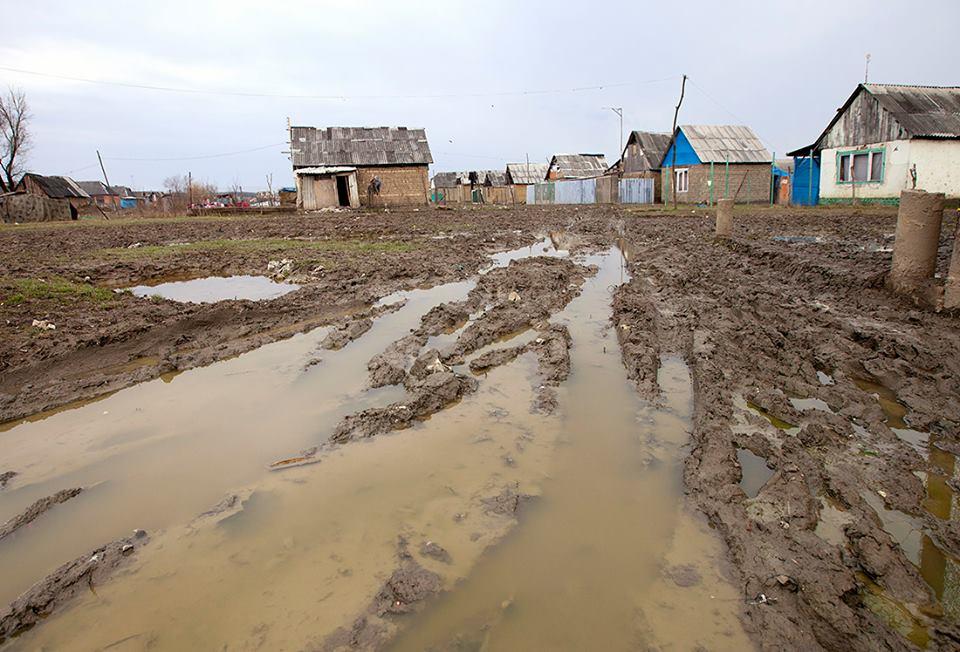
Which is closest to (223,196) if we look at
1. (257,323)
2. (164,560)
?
(257,323)

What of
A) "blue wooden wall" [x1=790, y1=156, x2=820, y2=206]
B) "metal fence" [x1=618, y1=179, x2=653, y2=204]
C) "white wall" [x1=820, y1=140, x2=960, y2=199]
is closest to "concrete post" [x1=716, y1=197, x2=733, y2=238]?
"white wall" [x1=820, y1=140, x2=960, y2=199]

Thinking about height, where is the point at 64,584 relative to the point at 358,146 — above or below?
below

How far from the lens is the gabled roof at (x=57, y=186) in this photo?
43688 millimetres

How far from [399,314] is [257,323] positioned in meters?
1.73

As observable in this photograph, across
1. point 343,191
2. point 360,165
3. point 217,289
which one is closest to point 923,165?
point 217,289

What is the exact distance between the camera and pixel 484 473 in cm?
324

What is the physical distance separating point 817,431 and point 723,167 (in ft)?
98.6

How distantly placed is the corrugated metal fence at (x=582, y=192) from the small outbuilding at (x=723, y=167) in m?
3.24

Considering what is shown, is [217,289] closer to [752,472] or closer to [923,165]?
[752,472]

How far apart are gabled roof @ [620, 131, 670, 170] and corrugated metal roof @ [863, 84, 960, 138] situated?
1348 cm

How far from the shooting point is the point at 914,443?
129 inches

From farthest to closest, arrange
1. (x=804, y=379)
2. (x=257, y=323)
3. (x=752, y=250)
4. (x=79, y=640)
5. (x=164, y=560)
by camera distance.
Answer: (x=752, y=250) → (x=257, y=323) → (x=804, y=379) → (x=164, y=560) → (x=79, y=640)

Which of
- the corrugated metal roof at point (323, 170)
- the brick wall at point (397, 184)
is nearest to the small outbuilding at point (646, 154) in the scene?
the brick wall at point (397, 184)

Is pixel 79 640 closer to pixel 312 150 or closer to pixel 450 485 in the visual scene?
pixel 450 485
